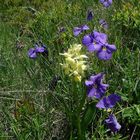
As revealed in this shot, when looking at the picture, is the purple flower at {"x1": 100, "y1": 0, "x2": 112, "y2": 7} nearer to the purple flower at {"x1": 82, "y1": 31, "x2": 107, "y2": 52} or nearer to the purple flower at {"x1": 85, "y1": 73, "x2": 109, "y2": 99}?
the purple flower at {"x1": 82, "y1": 31, "x2": 107, "y2": 52}

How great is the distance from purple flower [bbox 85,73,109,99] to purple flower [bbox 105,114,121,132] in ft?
0.73

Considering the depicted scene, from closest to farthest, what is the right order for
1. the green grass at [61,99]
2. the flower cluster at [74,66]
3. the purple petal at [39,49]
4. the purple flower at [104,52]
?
the flower cluster at [74,66], the purple flower at [104,52], the green grass at [61,99], the purple petal at [39,49]

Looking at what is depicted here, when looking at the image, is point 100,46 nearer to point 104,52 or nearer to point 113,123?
point 104,52

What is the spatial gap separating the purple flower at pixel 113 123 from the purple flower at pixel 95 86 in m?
0.22

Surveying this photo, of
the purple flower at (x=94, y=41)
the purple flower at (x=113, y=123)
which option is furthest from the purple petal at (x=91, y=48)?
the purple flower at (x=113, y=123)

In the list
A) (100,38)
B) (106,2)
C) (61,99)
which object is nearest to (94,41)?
(100,38)

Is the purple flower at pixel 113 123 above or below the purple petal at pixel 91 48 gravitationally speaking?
below

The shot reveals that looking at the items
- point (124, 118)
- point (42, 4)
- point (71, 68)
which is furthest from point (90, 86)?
point (42, 4)

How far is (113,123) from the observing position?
8.64 ft

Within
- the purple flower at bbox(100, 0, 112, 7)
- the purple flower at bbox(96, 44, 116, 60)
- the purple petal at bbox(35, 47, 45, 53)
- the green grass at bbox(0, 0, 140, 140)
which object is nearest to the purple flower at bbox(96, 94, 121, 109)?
the green grass at bbox(0, 0, 140, 140)

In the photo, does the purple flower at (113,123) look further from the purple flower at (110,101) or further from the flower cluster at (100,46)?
the flower cluster at (100,46)

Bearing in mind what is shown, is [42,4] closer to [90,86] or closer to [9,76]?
[9,76]

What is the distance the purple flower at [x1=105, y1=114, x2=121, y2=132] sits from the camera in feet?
8.63

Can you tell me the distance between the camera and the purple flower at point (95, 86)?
2455mm
